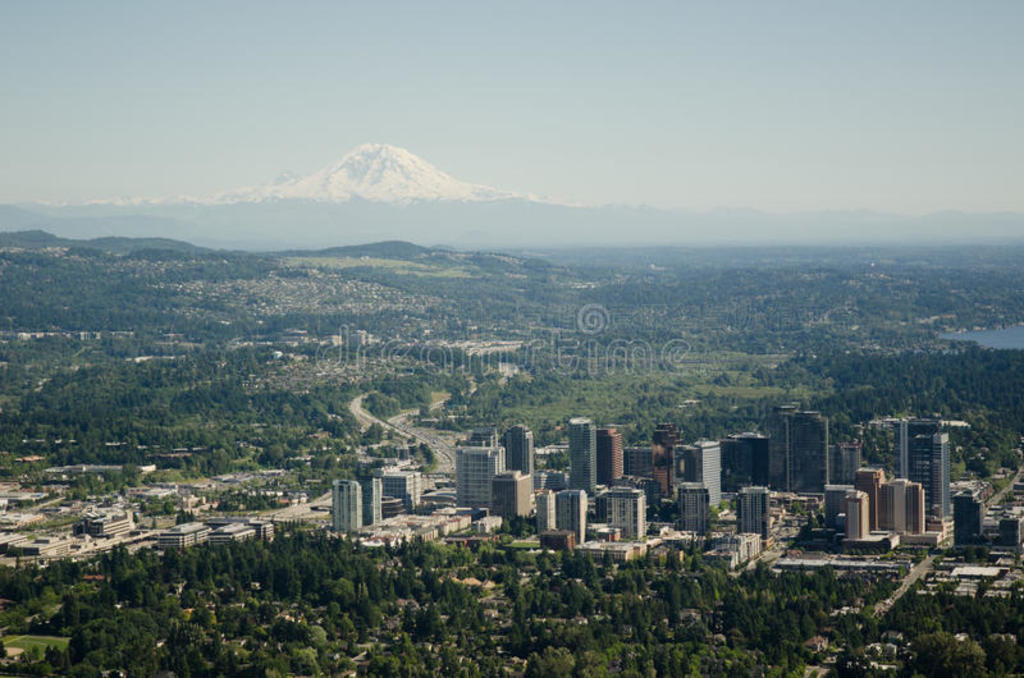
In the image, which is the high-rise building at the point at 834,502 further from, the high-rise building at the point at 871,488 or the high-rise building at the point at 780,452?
the high-rise building at the point at 780,452

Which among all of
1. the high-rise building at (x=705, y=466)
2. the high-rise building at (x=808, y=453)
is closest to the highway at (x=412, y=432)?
the high-rise building at (x=705, y=466)

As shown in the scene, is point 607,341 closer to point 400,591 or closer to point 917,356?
point 917,356

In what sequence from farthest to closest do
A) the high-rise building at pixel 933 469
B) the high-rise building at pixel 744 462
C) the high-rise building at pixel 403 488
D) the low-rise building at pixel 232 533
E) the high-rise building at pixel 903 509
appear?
the high-rise building at pixel 744 462 → the high-rise building at pixel 403 488 → the high-rise building at pixel 933 469 → the high-rise building at pixel 903 509 → the low-rise building at pixel 232 533

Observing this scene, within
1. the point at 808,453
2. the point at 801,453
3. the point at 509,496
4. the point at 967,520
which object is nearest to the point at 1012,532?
the point at 967,520

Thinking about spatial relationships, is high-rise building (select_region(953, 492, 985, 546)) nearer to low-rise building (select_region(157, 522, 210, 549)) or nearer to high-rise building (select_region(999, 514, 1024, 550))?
high-rise building (select_region(999, 514, 1024, 550))

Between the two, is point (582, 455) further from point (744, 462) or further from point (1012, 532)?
point (1012, 532)

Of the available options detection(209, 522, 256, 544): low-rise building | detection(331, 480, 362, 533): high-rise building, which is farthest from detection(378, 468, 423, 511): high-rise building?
detection(209, 522, 256, 544): low-rise building
